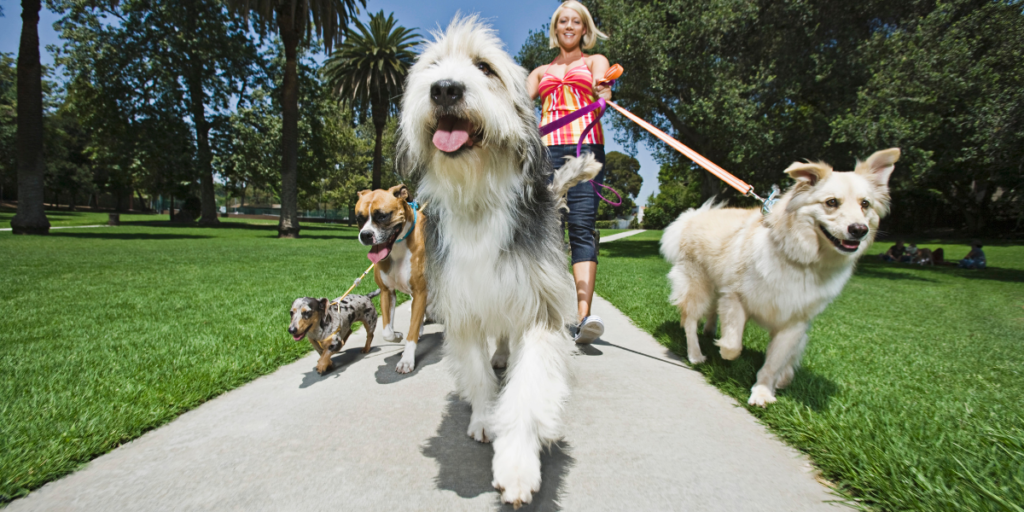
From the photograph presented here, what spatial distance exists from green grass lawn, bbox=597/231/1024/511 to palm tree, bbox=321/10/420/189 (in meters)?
28.2

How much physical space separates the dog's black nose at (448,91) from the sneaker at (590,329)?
2.44m

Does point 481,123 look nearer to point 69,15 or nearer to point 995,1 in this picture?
point 995,1

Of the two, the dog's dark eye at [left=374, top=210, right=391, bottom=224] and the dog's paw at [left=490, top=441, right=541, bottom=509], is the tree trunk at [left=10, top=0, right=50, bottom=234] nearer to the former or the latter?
the dog's dark eye at [left=374, top=210, right=391, bottom=224]

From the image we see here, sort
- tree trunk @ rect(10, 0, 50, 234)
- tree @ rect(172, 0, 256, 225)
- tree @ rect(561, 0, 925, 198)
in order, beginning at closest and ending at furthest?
tree @ rect(561, 0, 925, 198)
tree trunk @ rect(10, 0, 50, 234)
tree @ rect(172, 0, 256, 225)

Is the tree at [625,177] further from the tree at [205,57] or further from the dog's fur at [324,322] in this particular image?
the dog's fur at [324,322]

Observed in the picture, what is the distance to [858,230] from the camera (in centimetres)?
252

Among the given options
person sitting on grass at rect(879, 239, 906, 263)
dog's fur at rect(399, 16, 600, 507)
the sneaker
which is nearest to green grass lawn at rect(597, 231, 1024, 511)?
the sneaker

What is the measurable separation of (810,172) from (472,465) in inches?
105

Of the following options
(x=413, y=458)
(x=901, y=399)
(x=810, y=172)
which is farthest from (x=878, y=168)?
(x=413, y=458)

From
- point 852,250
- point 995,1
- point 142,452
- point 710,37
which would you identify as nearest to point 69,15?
point 710,37

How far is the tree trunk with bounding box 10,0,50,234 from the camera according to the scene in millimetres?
15852

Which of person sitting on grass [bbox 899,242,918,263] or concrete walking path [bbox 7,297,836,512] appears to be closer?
concrete walking path [bbox 7,297,836,512]

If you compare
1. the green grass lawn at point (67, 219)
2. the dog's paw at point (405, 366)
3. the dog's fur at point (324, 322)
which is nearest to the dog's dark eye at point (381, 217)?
the dog's fur at point (324, 322)

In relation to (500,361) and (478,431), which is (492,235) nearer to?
(478,431)
